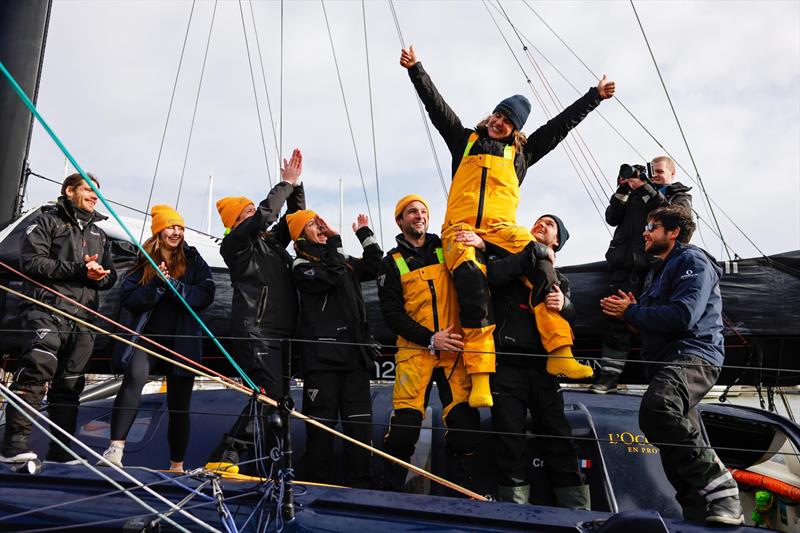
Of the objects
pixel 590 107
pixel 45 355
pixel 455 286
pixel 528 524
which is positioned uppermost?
pixel 590 107

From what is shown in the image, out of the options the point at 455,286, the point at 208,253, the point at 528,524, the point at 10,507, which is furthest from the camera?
the point at 208,253

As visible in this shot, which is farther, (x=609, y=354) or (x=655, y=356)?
(x=609, y=354)

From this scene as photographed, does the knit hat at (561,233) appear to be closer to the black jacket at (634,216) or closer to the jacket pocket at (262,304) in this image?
the black jacket at (634,216)

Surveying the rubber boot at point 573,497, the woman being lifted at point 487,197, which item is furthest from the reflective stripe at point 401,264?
the rubber boot at point 573,497

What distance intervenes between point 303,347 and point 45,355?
4.28 ft

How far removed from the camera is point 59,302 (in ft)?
12.1

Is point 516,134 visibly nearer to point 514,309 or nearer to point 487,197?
point 487,197

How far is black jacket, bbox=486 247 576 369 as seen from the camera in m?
3.42

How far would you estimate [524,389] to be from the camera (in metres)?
3.32

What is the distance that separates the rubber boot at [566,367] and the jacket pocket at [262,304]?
1.53 m

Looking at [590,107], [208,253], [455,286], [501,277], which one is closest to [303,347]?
[455,286]

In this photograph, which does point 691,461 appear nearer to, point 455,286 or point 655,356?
point 655,356

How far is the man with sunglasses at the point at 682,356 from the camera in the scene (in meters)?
2.78

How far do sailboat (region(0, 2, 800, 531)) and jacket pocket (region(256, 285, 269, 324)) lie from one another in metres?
0.66
